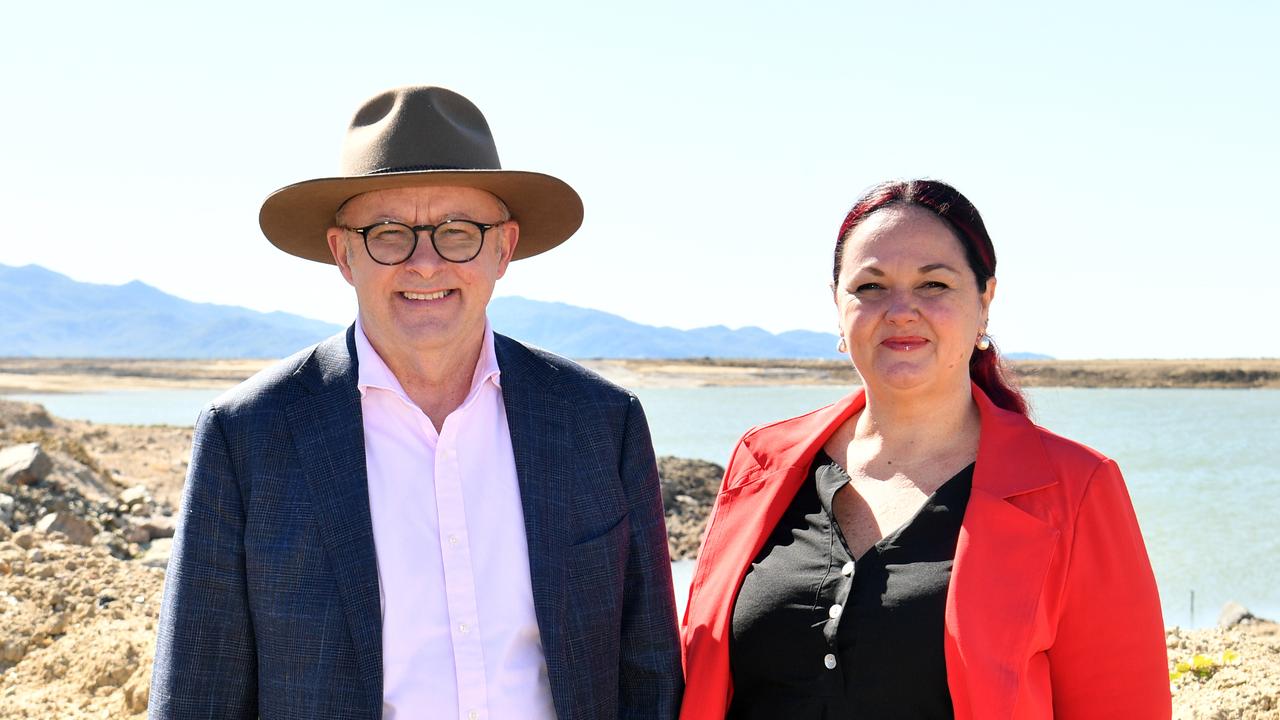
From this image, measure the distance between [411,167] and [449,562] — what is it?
881mm

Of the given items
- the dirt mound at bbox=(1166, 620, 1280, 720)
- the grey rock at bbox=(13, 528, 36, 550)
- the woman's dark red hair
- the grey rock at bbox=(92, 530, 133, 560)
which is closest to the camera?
the woman's dark red hair

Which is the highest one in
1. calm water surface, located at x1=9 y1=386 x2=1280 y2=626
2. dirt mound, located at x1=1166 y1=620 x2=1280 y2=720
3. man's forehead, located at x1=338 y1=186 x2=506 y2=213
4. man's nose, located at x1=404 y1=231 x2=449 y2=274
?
man's forehead, located at x1=338 y1=186 x2=506 y2=213

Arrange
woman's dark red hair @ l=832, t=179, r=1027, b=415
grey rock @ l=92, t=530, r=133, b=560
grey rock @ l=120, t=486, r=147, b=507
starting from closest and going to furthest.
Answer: woman's dark red hair @ l=832, t=179, r=1027, b=415
grey rock @ l=92, t=530, r=133, b=560
grey rock @ l=120, t=486, r=147, b=507

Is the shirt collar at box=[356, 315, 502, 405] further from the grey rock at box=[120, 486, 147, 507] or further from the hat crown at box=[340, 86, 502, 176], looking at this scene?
the grey rock at box=[120, 486, 147, 507]

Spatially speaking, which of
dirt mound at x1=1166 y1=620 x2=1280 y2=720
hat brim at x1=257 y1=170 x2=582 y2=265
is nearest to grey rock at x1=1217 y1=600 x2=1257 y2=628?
dirt mound at x1=1166 y1=620 x2=1280 y2=720

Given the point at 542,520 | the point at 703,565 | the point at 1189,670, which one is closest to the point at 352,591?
the point at 542,520

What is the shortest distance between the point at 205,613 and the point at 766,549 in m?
1.33

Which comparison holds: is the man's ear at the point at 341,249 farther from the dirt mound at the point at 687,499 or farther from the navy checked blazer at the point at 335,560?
the dirt mound at the point at 687,499

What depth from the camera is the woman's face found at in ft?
8.45

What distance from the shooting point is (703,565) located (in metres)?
2.89

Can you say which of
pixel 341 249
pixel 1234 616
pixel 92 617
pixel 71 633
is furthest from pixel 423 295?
pixel 1234 616

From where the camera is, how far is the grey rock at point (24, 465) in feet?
26.7

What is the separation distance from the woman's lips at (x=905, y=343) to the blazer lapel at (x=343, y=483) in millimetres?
1279

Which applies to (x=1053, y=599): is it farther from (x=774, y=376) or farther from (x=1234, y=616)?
(x=774, y=376)
